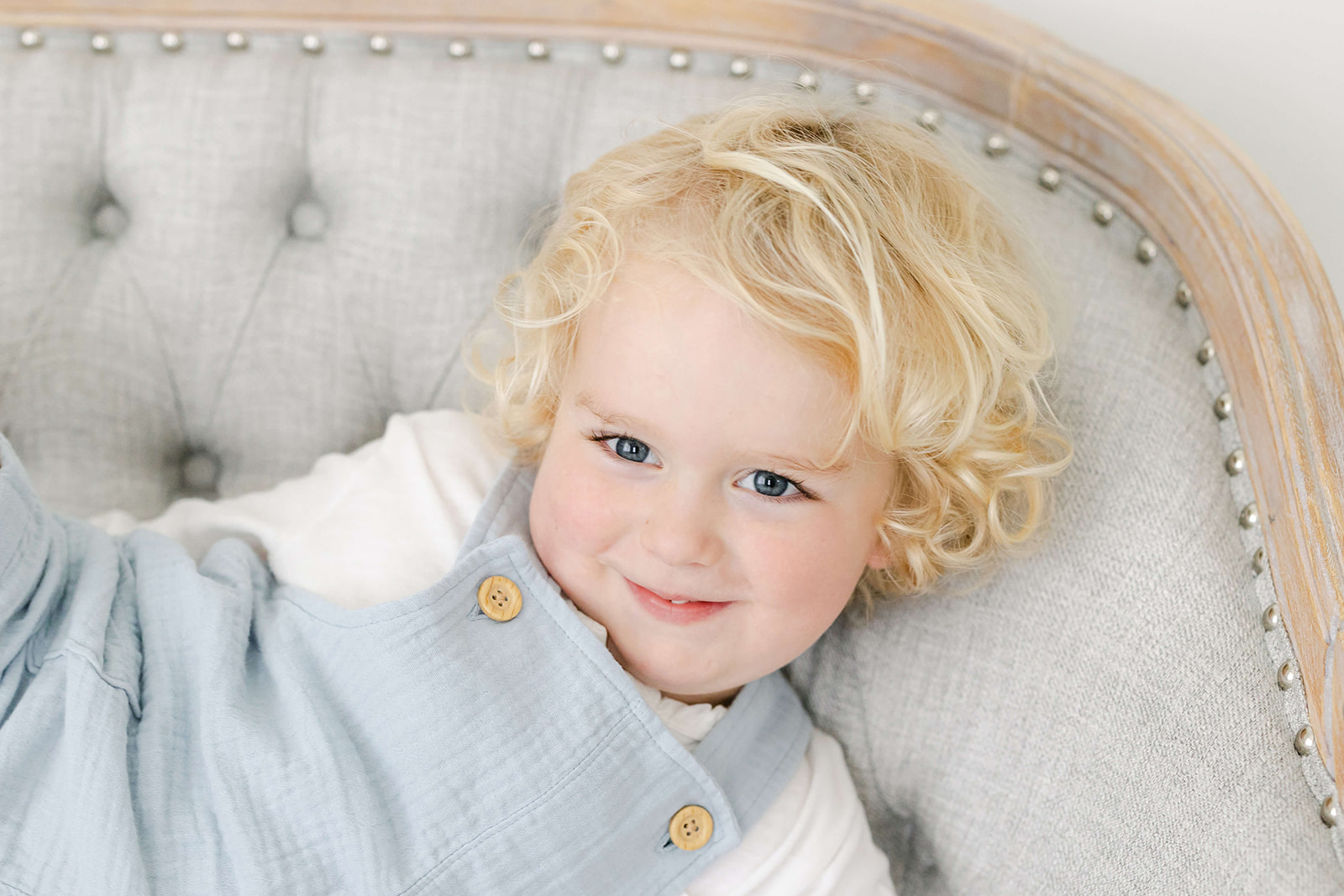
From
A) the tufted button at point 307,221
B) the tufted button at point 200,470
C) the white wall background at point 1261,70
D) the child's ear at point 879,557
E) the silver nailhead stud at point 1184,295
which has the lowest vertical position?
the tufted button at point 200,470

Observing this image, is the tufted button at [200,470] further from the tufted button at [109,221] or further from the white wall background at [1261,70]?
the white wall background at [1261,70]

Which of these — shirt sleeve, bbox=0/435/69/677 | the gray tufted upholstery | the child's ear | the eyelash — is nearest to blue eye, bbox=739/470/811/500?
the eyelash

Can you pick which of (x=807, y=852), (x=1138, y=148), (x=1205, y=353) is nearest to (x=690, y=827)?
(x=807, y=852)

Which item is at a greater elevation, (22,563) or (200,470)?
(22,563)

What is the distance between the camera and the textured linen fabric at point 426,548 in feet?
2.77

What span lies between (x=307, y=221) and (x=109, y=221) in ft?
0.61

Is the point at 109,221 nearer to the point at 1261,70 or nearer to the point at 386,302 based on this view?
the point at 386,302

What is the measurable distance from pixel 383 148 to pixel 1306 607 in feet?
2.72

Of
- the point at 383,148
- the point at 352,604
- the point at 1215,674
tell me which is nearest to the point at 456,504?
the point at 352,604

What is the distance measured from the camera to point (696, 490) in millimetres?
733

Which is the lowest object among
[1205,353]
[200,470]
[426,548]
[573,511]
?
[200,470]

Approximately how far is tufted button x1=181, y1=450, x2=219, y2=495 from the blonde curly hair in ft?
1.27

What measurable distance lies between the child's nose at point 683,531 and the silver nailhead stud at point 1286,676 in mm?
381

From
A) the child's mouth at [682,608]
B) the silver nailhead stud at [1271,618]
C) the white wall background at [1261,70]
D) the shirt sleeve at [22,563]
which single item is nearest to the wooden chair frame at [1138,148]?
the silver nailhead stud at [1271,618]
